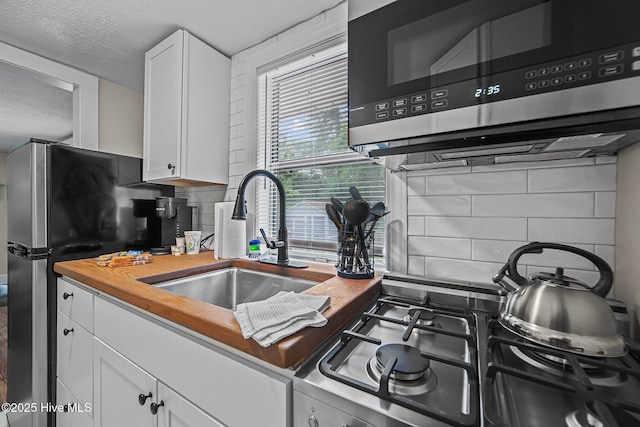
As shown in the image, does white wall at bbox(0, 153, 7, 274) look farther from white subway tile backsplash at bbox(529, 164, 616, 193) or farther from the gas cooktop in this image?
white subway tile backsplash at bbox(529, 164, 616, 193)

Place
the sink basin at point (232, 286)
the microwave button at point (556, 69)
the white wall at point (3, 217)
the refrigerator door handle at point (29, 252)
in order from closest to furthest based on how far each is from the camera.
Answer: the microwave button at point (556, 69) → the sink basin at point (232, 286) → the refrigerator door handle at point (29, 252) → the white wall at point (3, 217)

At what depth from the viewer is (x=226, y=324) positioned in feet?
2.15

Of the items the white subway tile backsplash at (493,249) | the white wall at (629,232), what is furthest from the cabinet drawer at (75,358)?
the white wall at (629,232)

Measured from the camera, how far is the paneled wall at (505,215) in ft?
2.68

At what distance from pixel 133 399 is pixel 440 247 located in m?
1.23

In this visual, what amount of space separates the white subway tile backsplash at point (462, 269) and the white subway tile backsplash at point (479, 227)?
0.10 meters

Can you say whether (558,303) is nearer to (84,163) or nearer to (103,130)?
(84,163)

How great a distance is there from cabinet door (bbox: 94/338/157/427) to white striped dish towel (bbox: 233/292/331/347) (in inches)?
17.5

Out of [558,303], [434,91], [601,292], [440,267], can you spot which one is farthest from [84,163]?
[601,292]

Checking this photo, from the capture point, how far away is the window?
140 centimetres

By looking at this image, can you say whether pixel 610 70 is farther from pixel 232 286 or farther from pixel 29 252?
pixel 29 252

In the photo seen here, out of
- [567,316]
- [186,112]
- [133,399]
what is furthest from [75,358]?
[567,316]

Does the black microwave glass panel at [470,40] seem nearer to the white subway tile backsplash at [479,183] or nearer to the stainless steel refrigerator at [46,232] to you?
the white subway tile backsplash at [479,183]

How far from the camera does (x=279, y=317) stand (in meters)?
0.64
